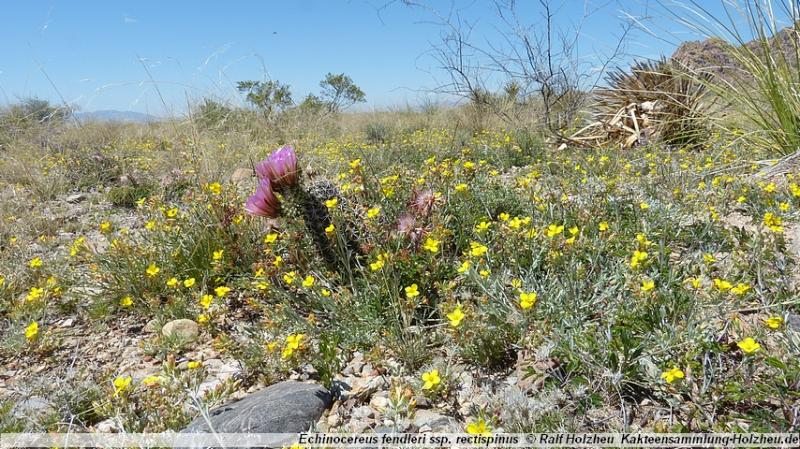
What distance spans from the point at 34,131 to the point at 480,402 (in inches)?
387

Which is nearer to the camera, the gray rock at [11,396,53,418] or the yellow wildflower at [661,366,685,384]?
the yellow wildflower at [661,366,685,384]

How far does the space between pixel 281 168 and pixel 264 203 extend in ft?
0.79

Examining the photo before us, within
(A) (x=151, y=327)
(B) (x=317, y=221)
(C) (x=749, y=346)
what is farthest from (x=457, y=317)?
(A) (x=151, y=327)

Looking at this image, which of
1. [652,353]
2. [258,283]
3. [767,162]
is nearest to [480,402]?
[652,353]

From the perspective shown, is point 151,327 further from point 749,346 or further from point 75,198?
point 75,198

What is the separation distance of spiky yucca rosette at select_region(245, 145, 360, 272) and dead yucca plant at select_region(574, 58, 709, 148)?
13.4ft

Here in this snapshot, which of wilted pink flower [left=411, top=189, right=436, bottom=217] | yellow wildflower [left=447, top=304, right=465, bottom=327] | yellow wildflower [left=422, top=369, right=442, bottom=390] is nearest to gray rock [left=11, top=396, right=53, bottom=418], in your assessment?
yellow wildflower [left=422, top=369, right=442, bottom=390]

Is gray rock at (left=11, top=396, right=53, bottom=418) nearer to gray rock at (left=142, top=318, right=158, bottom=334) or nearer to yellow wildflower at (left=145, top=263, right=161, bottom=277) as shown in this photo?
gray rock at (left=142, top=318, right=158, bottom=334)

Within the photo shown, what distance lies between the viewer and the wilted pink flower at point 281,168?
7.79 ft

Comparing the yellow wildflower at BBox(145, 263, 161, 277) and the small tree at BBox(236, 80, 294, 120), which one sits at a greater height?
the small tree at BBox(236, 80, 294, 120)

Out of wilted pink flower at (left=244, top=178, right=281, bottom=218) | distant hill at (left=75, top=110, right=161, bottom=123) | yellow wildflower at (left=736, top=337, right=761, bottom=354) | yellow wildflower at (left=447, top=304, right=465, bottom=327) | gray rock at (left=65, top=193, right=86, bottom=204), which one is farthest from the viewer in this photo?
distant hill at (left=75, top=110, right=161, bottom=123)

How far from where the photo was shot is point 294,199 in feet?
7.97

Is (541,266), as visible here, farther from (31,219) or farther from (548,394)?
(31,219)

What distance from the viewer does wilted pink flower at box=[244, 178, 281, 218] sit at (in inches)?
96.8
